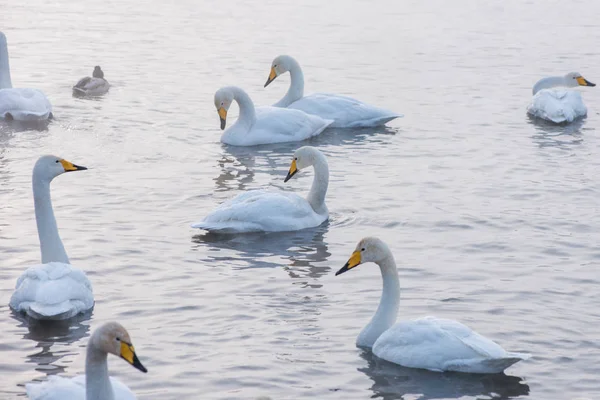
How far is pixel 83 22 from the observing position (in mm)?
27344

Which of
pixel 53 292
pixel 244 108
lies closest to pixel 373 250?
pixel 53 292

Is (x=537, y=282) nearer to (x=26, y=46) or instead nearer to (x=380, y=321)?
(x=380, y=321)

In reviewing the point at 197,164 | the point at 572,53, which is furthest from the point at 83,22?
the point at 197,164

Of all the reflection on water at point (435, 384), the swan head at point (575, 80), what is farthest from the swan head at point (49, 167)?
the swan head at point (575, 80)

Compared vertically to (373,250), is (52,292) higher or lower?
lower

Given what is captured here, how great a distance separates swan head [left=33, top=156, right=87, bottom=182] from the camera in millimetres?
10641

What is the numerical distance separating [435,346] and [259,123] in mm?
8281

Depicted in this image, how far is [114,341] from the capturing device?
7074mm

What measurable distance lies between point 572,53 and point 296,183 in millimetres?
11176

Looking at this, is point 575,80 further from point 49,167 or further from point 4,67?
point 49,167

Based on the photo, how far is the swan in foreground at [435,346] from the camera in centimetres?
884

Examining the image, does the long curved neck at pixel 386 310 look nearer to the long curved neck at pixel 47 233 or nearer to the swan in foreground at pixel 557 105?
the long curved neck at pixel 47 233

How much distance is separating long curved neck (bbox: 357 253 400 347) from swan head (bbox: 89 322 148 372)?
281cm

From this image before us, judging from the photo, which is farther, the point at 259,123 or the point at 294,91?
the point at 294,91
